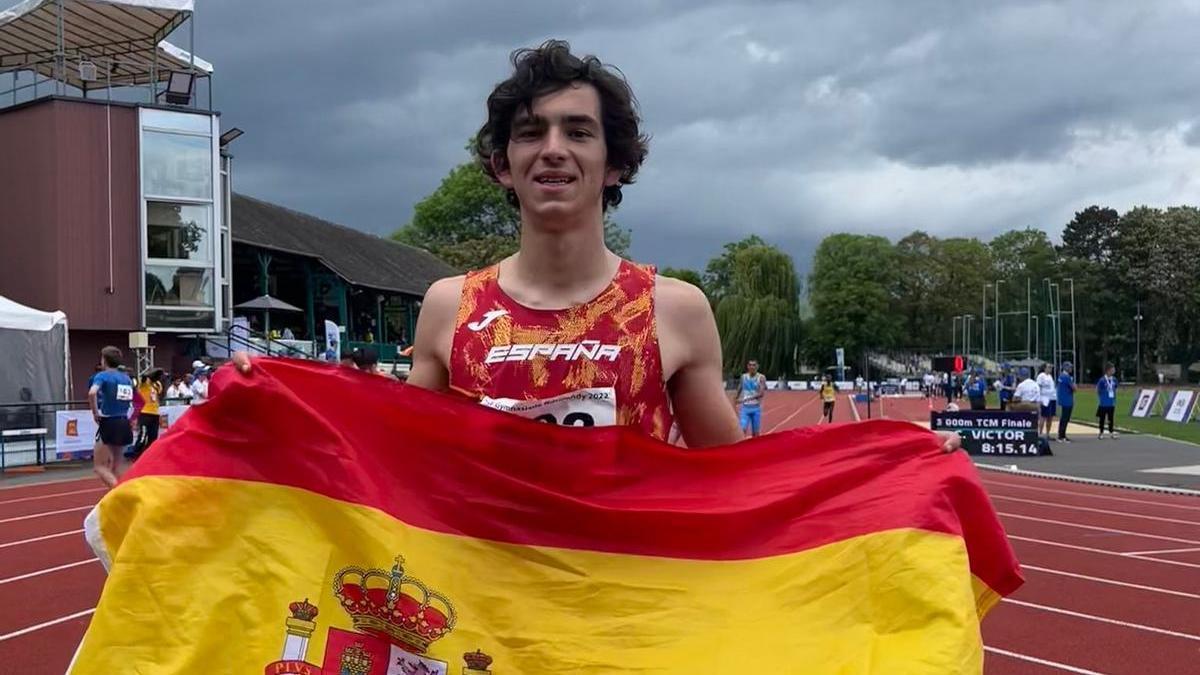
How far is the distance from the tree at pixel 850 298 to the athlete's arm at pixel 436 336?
74.5 m

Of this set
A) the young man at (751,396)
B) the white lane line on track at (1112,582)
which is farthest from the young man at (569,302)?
the young man at (751,396)

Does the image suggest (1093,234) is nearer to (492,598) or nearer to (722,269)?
(722,269)

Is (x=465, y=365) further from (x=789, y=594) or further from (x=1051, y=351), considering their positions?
(x=1051, y=351)

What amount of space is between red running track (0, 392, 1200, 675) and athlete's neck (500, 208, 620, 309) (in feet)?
15.3

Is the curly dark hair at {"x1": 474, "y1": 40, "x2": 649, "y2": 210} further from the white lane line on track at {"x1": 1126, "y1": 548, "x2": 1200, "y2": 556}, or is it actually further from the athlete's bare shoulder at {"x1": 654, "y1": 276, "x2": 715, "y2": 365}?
the white lane line on track at {"x1": 1126, "y1": 548, "x2": 1200, "y2": 556}

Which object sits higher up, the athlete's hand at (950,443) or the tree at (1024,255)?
the tree at (1024,255)

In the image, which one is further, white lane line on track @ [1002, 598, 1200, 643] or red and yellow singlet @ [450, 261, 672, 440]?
white lane line on track @ [1002, 598, 1200, 643]

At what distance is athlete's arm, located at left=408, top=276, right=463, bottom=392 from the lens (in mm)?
2354

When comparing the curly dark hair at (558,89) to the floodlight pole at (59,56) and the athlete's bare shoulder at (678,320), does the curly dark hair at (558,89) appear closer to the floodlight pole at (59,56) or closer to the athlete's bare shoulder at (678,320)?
the athlete's bare shoulder at (678,320)

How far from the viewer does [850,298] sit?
255 ft

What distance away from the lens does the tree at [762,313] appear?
217ft

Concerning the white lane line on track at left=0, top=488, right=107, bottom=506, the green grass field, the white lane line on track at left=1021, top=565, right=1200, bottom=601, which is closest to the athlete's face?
the white lane line on track at left=1021, top=565, right=1200, bottom=601

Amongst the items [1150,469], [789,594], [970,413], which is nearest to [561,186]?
[789,594]

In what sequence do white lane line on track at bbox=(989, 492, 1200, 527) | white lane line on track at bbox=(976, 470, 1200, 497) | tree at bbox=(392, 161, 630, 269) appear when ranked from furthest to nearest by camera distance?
tree at bbox=(392, 161, 630, 269) → white lane line on track at bbox=(976, 470, 1200, 497) → white lane line on track at bbox=(989, 492, 1200, 527)
